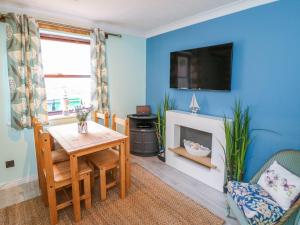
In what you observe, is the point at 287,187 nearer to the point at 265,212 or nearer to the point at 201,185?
the point at 265,212

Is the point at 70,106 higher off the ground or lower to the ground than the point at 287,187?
higher

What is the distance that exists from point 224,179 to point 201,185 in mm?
349

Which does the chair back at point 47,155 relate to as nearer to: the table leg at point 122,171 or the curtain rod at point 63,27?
the table leg at point 122,171

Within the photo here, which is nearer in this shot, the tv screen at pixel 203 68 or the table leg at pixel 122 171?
the table leg at pixel 122 171

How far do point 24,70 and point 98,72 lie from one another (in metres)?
Answer: 1.05

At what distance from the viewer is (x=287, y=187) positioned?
1557 millimetres

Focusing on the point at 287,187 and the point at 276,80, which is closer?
the point at 287,187

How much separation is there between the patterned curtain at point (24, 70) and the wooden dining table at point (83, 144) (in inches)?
17.7

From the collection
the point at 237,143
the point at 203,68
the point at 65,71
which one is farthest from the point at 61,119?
the point at 237,143

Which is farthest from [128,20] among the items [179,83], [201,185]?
[201,185]

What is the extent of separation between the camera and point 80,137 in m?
2.18

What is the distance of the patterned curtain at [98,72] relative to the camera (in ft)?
10.00

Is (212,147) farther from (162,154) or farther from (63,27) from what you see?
(63,27)

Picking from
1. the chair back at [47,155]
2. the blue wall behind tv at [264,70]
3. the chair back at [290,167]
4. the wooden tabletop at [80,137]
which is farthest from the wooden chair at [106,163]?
the chair back at [290,167]
